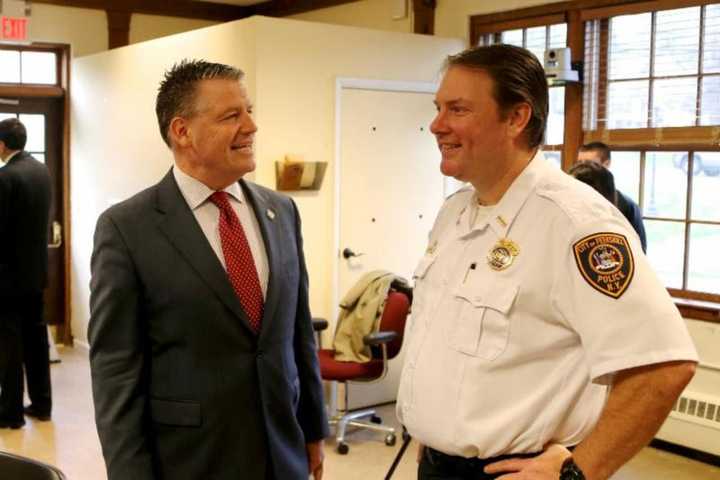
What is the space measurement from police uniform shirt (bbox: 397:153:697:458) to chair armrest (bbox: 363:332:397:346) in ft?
8.55

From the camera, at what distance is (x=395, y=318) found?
457cm

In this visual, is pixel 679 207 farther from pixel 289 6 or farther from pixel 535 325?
pixel 289 6

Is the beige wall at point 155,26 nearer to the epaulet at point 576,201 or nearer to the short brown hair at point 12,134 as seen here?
the short brown hair at point 12,134

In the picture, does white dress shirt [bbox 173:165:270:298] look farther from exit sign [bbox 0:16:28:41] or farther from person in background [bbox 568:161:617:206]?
exit sign [bbox 0:16:28:41]

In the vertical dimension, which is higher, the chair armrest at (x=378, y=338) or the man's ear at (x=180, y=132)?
the man's ear at (x=180, y=132)

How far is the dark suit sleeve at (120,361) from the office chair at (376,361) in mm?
2534

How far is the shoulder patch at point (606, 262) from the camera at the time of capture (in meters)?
1.37

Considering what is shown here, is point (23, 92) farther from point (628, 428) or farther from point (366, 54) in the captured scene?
point (628, 428)

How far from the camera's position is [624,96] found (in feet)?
15.5

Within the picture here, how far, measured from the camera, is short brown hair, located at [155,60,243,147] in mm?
1947

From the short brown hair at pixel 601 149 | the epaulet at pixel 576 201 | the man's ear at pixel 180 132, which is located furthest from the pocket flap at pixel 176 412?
the short brown hair at pixel 601 149

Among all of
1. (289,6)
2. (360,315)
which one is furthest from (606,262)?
(289,6)

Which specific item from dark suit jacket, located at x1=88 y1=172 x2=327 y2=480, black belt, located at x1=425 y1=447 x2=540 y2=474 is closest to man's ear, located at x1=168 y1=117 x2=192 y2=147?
dark suit jacket, located at x1=88 y1=172 x2=327 y2=480

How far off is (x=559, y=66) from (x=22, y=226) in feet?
10.3
